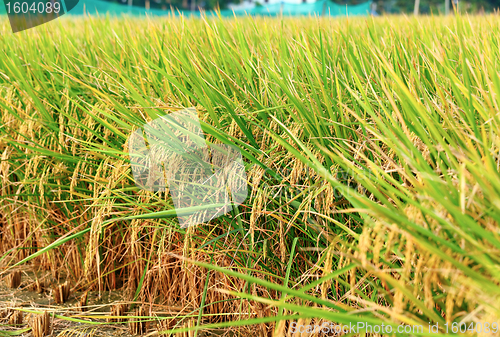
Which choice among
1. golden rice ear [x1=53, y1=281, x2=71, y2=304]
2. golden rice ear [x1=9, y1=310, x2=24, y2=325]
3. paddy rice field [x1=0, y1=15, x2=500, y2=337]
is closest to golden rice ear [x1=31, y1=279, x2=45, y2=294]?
paddy rice field [x1=0, y1=15, x2=500, y2=337]

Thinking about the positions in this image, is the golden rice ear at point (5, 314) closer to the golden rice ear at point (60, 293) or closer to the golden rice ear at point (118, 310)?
the golden rice ear at point (60, 293)

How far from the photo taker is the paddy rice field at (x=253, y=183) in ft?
3.20

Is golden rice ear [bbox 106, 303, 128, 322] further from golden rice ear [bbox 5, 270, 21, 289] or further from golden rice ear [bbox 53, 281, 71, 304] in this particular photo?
golden rice ear [bbox 5, 270, 21, 289]

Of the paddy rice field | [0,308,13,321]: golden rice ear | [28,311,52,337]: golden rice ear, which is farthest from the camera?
[0,308,13,321]: golden rice ear

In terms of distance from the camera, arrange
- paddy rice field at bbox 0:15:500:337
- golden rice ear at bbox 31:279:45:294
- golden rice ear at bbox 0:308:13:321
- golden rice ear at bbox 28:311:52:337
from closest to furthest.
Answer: paddy rice field at bbox 0:15:500:337 → golden rice ear at bbox 28:311:52:337 → golden rice ear at bbox 0:308:13:321 → golden rice ear at bbox 31:279:45:294

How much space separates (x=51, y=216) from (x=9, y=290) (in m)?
0.37

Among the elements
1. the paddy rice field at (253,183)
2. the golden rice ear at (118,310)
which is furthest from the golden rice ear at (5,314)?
the golden rice ear at (118,310)

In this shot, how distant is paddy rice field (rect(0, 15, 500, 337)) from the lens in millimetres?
976

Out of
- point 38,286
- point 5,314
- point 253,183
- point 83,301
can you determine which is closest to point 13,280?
point 38,286

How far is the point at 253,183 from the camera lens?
123 centimetres

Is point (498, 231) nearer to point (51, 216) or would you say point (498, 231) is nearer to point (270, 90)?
point (270, 90)

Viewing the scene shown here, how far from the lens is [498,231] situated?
28.3 inches

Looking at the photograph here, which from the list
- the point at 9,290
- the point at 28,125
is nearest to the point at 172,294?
the point at 9,290

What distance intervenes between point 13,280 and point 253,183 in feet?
4.22
